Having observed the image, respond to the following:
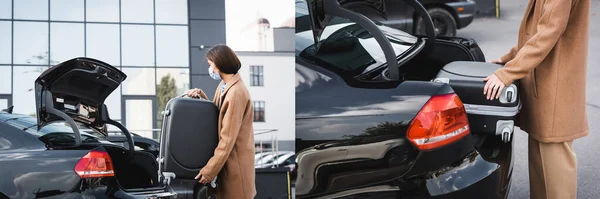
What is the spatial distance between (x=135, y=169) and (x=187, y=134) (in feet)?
2.04

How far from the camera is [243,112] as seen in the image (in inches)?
104

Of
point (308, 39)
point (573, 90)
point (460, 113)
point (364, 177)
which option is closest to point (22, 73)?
point (308, 39)

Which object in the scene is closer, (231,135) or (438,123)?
(438,123)

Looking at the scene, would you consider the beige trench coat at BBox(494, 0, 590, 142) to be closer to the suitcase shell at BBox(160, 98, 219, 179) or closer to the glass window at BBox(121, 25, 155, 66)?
the suitcase shell at BBox(160, 98, 219, 179)

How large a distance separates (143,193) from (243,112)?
686 millimetres

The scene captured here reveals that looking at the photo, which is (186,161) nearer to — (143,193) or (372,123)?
(143,193)

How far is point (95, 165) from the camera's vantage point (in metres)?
2.60

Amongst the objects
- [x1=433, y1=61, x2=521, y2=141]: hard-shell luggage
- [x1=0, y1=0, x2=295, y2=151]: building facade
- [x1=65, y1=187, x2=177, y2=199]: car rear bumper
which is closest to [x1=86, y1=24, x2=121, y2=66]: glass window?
[x1=0, y1=0, x2=295, y2=151]: building facade

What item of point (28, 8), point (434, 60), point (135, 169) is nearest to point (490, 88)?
point (434, 60)

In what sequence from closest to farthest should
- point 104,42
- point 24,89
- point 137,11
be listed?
point 24,89
point 104,42
point 137,11

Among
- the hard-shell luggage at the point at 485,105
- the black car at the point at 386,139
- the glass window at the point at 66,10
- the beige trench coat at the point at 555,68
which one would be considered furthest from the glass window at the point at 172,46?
the beige trench coat at the point at 555,68

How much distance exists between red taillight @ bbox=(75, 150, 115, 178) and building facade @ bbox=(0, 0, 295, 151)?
48 cm

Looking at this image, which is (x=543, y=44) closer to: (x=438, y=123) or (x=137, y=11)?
(x=438, y=123)

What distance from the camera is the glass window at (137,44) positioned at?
3.72 metres
